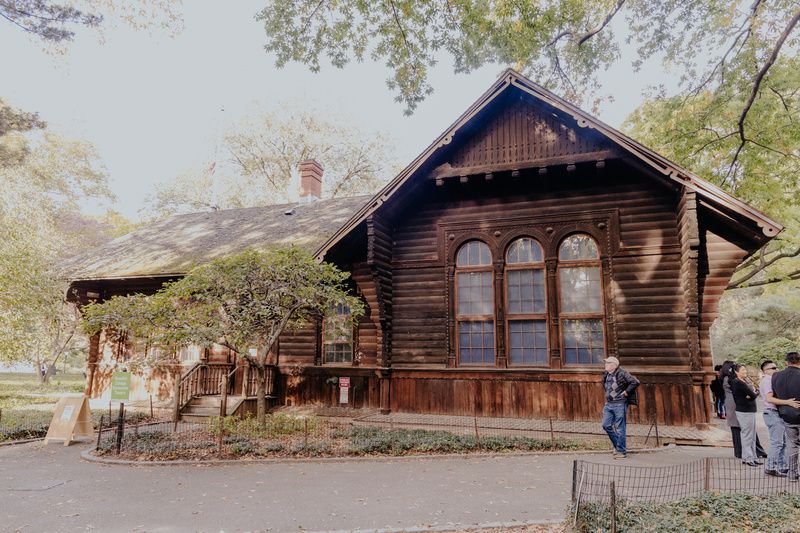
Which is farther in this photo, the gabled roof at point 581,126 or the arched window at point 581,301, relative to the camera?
the arched window at point 581,301

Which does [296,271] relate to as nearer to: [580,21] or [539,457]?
[539,457]

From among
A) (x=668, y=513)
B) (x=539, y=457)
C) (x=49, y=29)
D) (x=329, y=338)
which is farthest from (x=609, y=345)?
(x=49, y=29)

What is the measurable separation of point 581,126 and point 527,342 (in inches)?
212

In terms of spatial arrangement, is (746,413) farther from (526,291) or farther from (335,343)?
(335,343)

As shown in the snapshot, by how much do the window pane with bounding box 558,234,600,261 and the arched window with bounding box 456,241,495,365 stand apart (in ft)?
6.25

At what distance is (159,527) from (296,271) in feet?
18.9

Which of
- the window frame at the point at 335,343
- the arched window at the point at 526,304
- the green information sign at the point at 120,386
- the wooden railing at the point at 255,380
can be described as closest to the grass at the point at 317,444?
the green information sign at the point at 120,386

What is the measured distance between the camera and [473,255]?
1375 cm

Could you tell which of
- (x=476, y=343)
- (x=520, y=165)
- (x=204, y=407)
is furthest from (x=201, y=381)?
(x=520, y=165)

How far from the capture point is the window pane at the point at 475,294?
526 inches

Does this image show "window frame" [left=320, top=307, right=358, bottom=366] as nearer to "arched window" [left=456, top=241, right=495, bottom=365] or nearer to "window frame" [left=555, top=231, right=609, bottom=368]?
"arched window" [left=456, top=241, right=495, bottom=365]

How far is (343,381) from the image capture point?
48.1 feet

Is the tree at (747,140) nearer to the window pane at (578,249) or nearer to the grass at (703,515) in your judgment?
the window pane at (578,249)

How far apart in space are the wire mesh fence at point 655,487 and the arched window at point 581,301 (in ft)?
13.2
